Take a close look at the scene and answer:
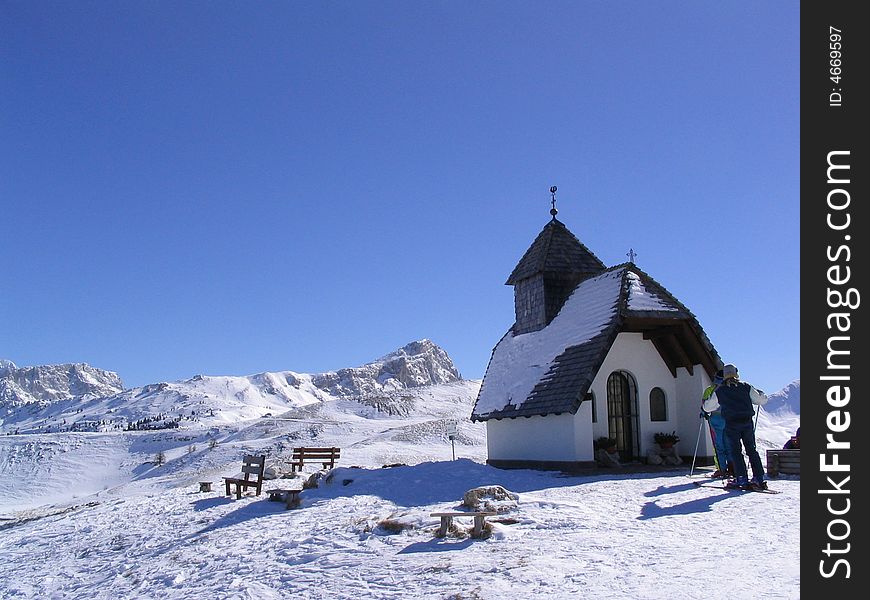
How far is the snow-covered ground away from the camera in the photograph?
800 cm

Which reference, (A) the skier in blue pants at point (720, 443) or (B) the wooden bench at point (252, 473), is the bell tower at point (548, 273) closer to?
(A) the skier in blue pants at point (720, 443)

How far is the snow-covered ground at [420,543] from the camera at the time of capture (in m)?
8.00

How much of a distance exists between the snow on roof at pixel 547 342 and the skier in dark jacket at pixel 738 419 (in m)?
5.28

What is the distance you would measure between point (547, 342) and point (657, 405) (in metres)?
3.66

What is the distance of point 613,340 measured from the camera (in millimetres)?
18672

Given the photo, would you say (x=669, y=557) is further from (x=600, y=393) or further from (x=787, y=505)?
(x=600, y=393)

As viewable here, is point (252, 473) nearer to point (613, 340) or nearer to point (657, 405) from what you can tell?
point (613, 340)

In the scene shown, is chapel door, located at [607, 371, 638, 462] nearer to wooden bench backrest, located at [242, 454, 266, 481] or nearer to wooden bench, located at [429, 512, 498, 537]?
wooden bench backrest, located at [242, 454, 266, 481]

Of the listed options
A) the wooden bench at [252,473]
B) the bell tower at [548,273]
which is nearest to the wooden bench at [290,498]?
the wooden bench at [252,473]

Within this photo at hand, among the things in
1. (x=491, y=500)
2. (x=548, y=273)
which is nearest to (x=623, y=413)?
(x=548, y=273)

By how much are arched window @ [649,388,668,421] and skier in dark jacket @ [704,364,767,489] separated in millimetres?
6458

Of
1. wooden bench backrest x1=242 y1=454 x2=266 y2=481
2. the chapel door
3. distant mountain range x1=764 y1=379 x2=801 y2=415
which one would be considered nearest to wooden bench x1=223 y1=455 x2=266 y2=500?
wooden bench backrest x1=242 y1=454 x2=266 y2=481

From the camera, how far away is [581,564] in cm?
847

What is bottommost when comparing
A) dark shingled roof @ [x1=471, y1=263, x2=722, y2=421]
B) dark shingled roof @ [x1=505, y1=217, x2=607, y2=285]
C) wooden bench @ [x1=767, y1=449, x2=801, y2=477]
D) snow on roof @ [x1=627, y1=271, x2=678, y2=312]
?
wooden bench @ [x1=767, y1=449, x2=801, y2=477]
